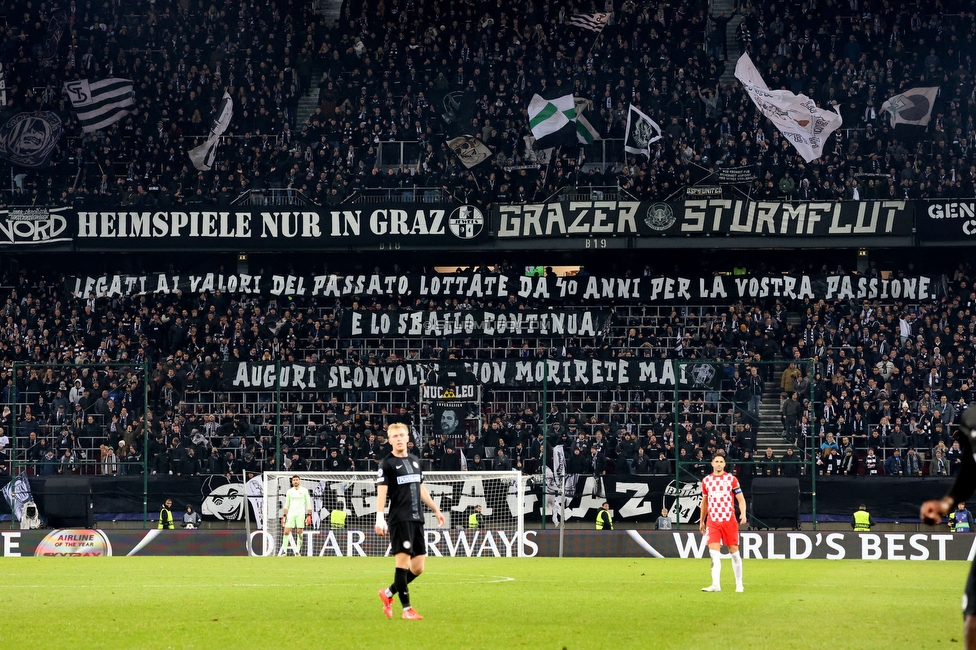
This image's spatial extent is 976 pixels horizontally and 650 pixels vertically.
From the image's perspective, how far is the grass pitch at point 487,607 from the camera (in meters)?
12.9

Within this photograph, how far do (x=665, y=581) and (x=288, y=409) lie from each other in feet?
60.5

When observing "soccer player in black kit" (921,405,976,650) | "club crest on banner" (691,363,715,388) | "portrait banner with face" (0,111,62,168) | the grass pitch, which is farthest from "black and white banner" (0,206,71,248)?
"soccer player in black kit" (921,405,976,650)

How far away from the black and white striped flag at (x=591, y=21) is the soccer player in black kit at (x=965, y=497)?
4078 cm

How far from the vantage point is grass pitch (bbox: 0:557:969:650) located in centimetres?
1288

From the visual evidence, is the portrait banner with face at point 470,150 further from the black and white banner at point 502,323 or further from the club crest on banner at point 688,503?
the club crest on banner at point 688,503

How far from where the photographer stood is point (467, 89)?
1854 inches

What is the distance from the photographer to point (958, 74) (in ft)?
148

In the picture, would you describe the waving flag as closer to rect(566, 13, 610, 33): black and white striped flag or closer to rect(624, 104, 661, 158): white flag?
rect(624, 104, 661, 158): white flag

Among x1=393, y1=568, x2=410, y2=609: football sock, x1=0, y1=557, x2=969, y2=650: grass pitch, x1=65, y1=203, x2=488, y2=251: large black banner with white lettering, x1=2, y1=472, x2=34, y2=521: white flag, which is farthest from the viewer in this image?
x1=65, y1=203, x2=488, y2=251: large black banner with white lettering

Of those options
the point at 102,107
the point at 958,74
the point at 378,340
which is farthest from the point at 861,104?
the point at 102,107

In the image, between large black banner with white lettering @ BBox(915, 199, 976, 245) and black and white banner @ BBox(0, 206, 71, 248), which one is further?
black and white banner @ BBox(0, 206, 71, 248)

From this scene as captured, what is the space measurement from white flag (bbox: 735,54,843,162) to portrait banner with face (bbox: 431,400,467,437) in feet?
50.3

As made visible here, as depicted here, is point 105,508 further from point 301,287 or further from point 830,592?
point 830,592

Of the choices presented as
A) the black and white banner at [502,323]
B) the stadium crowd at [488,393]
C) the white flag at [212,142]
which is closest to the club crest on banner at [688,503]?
the stadium crowd at [488,393]
